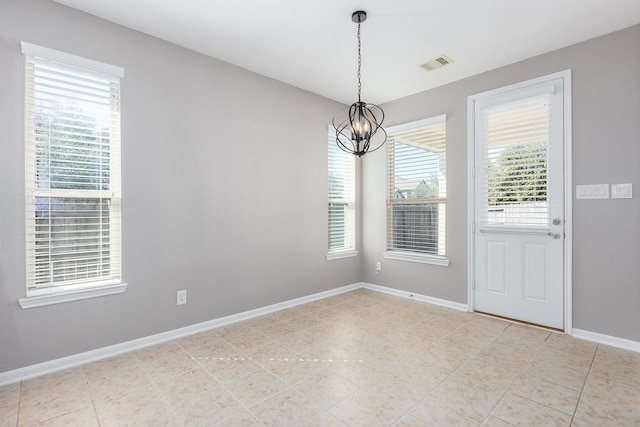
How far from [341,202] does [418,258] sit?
1.30m

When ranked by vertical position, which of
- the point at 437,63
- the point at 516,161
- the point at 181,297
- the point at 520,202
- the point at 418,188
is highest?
the point at 437,63

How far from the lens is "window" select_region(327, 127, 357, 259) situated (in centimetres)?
439

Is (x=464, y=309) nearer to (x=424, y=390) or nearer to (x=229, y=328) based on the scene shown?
(x=424, y=390)

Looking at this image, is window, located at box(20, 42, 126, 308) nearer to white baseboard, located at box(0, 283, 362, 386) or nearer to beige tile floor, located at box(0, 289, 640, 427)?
white baseboard, located at box(0, 283, 362, 386)

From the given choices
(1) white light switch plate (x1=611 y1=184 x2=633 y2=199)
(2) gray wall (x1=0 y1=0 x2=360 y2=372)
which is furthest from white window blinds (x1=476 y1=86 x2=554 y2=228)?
(2) gray wall (x1=0 y1=0 x2=360 y2=372)

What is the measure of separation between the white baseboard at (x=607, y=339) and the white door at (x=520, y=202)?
0.50 feet

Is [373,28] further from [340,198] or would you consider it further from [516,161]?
[340,198]

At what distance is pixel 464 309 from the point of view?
3.66 meters

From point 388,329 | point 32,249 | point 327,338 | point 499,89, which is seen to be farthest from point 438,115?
point 32,249

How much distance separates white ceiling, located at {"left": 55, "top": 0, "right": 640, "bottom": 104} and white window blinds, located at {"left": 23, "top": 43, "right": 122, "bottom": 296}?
561 millimetres

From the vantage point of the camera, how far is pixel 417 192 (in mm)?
4156

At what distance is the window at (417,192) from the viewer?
3.92 meters

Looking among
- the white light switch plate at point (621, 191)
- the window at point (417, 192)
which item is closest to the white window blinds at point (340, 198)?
the window at point (417, 192)

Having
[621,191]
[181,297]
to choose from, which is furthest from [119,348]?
[621,191]
